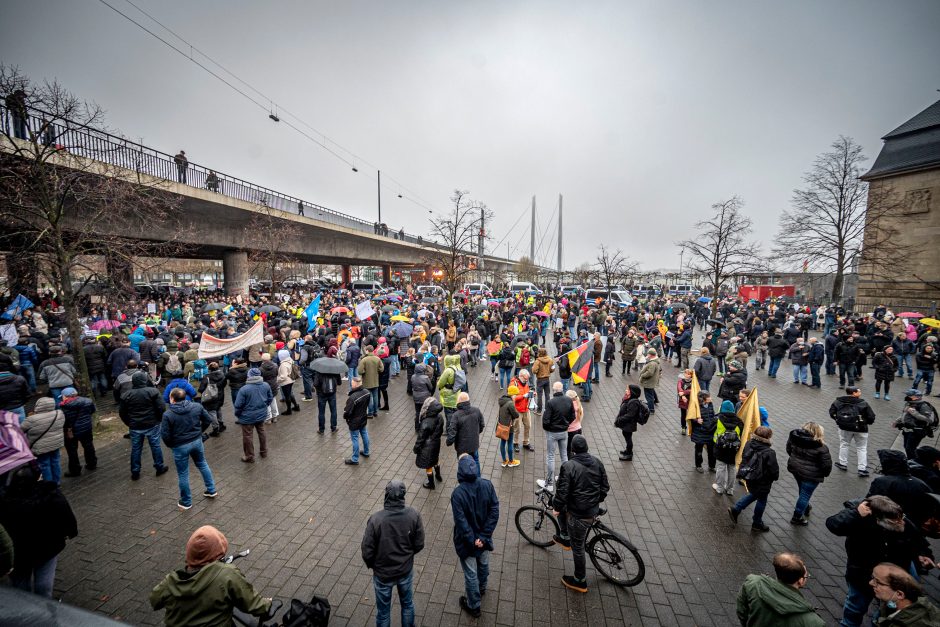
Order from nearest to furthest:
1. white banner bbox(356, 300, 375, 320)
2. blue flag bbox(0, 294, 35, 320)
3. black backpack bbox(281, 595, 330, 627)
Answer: black backpack bbox(281, 595, 330, 627), blue flag bbox(0, 294, 35, 320), white banner bbox(356, 300, 375, 320)

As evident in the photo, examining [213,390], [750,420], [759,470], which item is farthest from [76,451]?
[750,420]

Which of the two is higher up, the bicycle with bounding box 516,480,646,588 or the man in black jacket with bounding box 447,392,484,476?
the man in black jacket with bounding box 447,392,484,476

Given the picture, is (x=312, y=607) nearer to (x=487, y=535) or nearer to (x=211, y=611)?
(x=211, y=611)

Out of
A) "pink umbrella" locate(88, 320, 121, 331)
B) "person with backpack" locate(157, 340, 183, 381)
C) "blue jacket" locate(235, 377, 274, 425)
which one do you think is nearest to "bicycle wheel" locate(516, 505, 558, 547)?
"blue jacket" locate(235, 377, 274, 425)

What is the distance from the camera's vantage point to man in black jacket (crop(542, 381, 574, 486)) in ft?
21.7

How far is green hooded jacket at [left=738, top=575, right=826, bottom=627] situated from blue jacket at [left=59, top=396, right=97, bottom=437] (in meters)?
9.72

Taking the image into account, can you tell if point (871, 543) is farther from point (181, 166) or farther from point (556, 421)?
point (181, 166)

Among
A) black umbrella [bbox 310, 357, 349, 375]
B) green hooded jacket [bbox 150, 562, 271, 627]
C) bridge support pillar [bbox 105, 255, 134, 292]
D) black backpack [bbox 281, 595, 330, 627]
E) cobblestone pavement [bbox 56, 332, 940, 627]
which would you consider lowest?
cobblestone pavement [bbox 56, 332, 940, 627]

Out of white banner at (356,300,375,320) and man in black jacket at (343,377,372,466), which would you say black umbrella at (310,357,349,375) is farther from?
white banner at (356,300,375,320)

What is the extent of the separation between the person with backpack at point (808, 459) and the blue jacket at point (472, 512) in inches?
177

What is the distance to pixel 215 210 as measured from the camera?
65.5ft

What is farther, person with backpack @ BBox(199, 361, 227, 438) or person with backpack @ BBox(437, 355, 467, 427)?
person with backpack @ BBox(199, 361, 227, 438)

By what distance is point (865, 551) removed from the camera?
3.88 metres

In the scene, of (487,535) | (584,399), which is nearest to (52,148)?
(487,535)
